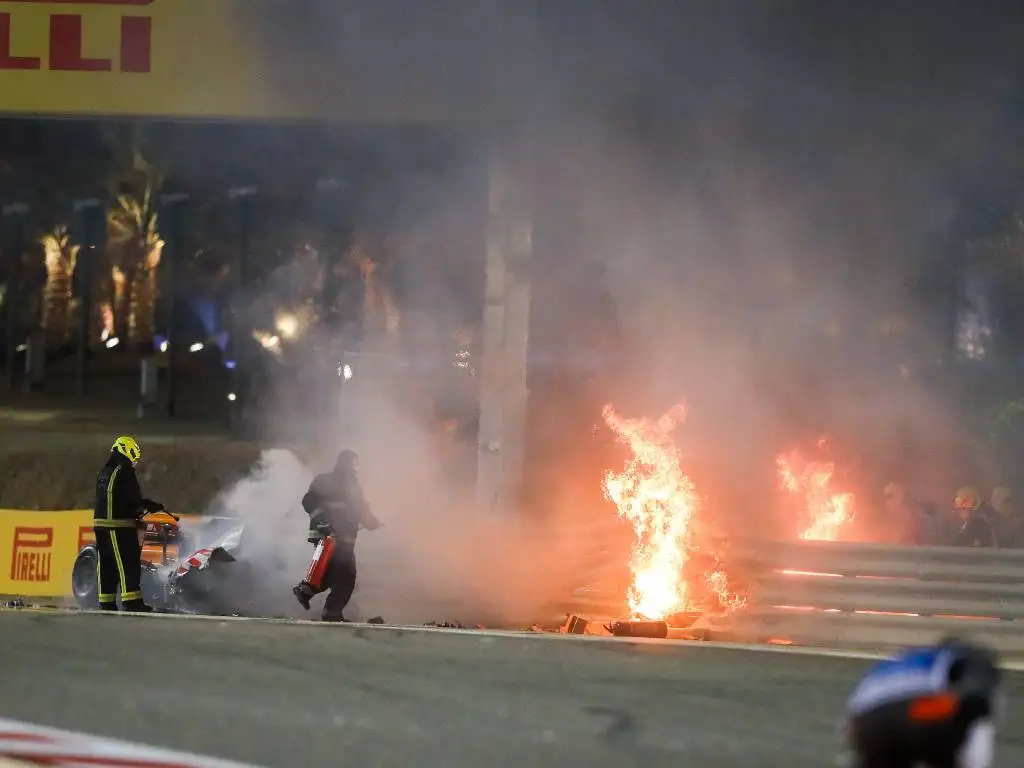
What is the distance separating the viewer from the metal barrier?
30.6 ft

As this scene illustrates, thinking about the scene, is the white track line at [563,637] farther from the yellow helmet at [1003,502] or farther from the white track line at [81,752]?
Answer: the white track line at [81,752]

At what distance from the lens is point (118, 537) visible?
1077cm

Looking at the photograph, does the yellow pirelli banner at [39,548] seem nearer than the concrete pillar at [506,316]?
Yes

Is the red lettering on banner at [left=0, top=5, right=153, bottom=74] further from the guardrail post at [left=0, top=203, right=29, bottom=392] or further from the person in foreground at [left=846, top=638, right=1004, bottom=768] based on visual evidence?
the guardrail post at [left=0, top=203, right=29, bottom=392]

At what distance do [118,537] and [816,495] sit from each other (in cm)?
793

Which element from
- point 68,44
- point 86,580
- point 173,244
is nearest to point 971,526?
point 86,580

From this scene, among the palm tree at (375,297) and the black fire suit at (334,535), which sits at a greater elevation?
the palm tree at (375,297)

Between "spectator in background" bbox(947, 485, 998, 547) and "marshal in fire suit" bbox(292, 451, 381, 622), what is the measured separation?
472 cm

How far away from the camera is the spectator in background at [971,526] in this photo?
11.3 meters

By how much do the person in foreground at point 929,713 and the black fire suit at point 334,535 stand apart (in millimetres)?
8649

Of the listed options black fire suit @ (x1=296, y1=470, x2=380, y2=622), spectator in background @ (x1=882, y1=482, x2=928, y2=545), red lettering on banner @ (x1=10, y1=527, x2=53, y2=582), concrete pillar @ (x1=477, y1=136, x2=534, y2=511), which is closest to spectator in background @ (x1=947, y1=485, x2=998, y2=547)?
spectator in background @ (x1=882, y1=482, x2=928, y2=545)

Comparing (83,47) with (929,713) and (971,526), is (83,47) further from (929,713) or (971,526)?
(929,713)

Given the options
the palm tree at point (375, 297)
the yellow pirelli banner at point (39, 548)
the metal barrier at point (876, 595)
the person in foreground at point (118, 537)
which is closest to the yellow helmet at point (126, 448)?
the person in foreground at point (118, 537)

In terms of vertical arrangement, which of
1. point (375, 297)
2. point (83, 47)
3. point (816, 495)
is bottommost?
point (816, 495)
